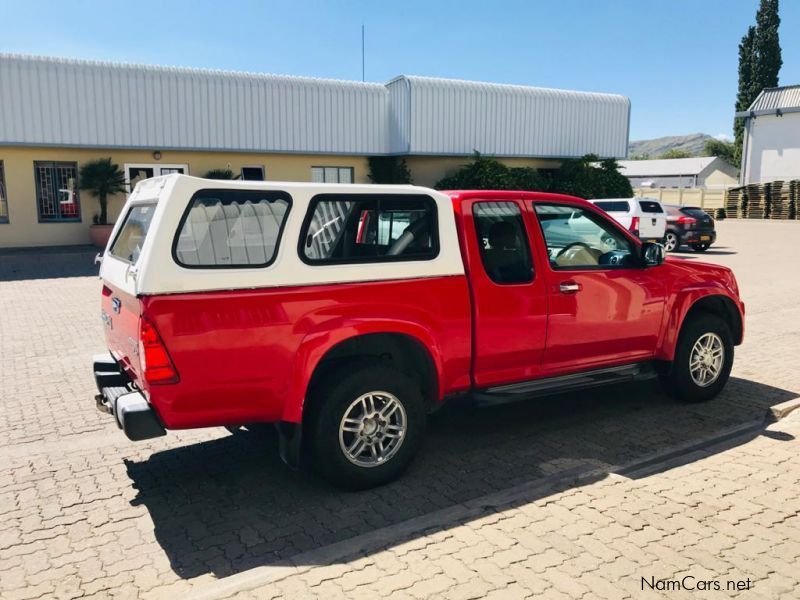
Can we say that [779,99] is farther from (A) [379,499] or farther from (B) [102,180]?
(A) [379,499]

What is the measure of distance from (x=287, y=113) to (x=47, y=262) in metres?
9.02

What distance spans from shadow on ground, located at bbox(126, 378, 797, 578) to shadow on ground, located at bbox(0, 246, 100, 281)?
41.8ft

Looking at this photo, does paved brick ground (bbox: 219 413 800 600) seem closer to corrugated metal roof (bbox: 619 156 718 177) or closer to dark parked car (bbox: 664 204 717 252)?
dark parked car (bbox: 664 204 717 252)

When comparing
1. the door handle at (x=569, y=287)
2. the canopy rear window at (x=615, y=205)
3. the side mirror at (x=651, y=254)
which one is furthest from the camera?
the canopy rear window at (x=615, y=205)

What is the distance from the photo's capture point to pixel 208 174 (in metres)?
21.6

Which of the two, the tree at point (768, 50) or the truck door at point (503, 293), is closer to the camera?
the truck door at point (503, 293)

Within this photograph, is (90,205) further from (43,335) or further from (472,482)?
(472,482)

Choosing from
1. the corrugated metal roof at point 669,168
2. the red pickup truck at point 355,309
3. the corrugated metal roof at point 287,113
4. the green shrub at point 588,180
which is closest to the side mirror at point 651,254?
the red pickup truck at point 355,309

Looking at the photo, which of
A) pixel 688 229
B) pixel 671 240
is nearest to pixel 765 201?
pixel 671 240

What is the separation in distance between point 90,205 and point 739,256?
20.3 m

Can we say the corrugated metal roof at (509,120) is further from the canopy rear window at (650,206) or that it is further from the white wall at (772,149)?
the white wall at (772,149)

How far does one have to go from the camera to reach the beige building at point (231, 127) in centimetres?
1945

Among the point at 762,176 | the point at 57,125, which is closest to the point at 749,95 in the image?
the point at 762,176
